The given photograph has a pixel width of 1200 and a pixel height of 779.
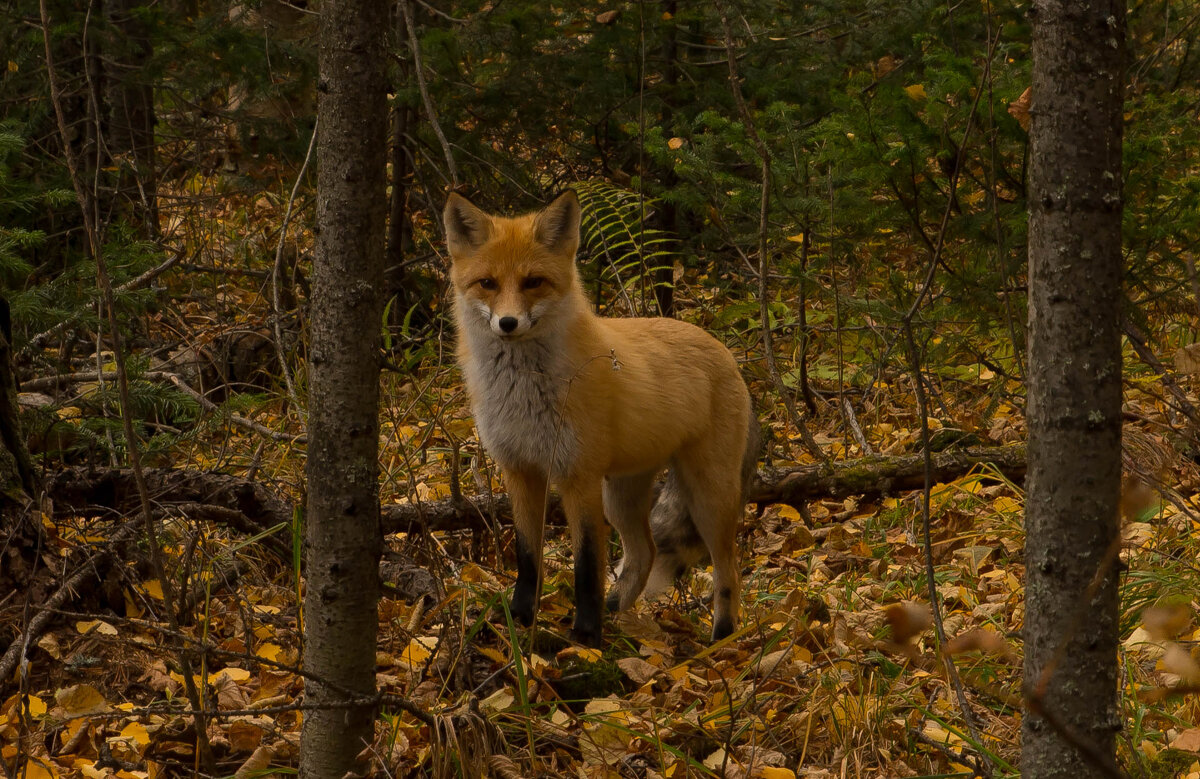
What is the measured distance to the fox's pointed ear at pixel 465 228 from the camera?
501 centimetres

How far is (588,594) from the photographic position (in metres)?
4.73

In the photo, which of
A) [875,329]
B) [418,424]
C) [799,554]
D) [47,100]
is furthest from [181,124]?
[799,554]

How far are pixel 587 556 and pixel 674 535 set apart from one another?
3.38ft

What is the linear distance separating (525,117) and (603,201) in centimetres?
130

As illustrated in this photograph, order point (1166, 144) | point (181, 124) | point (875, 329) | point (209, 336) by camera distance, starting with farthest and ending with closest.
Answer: point (181, 124)
point (209, 336)
point (875, 329)
point (1166, 144)

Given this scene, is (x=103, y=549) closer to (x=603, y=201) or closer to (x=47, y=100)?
(x=603, y=201)

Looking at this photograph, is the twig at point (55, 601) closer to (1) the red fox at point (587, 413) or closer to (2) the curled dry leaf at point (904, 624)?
(1) the red fox at point (587, 413)

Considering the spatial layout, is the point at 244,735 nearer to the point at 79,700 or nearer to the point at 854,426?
the point at 79,700

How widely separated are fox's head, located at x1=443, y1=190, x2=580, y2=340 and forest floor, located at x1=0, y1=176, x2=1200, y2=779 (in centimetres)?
63

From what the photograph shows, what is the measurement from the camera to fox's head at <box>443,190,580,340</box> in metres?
4.83

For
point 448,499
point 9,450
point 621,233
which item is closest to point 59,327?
point 9,450

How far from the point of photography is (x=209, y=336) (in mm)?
9406

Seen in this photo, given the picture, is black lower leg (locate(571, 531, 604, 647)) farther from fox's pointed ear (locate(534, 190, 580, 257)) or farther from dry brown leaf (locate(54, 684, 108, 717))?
dry brown leaf (locate(54, 684, 108, 717))

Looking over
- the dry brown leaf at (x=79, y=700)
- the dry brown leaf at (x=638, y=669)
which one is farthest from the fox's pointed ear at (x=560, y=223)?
the dry brown leaf at (x=79, y=700)
